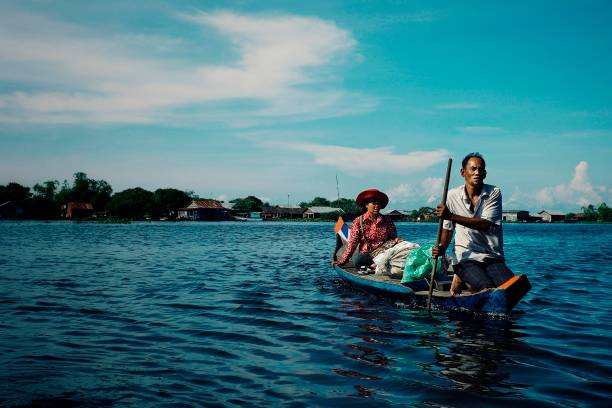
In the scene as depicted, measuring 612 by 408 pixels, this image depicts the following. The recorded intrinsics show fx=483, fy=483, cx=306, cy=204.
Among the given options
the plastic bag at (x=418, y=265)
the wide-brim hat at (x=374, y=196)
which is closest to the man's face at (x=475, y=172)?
the plastic bag at (x=418, y=265)

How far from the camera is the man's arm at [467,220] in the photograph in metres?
7.03

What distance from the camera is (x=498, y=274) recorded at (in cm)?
725

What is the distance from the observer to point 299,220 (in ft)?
447

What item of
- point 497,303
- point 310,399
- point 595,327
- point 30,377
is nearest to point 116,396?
point 30,377

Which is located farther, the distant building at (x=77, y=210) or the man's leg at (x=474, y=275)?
the distant building at (x=77, y=210)

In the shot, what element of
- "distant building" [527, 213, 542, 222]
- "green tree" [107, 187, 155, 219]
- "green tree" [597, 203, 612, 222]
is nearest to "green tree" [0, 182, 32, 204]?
"green tree" [107, 187, 155, 219]

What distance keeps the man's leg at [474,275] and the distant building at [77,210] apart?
11925 cm

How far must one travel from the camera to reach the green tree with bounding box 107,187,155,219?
11019cm

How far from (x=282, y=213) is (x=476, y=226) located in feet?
445

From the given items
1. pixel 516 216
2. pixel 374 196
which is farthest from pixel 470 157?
pixel 516 216

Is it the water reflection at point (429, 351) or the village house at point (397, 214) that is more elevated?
the village house at point (397, 214)

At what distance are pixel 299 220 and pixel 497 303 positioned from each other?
424 feet

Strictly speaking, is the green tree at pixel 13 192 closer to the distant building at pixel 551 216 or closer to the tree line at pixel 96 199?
the tree line at pixel 96 199

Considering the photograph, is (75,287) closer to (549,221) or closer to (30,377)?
(30,377)
